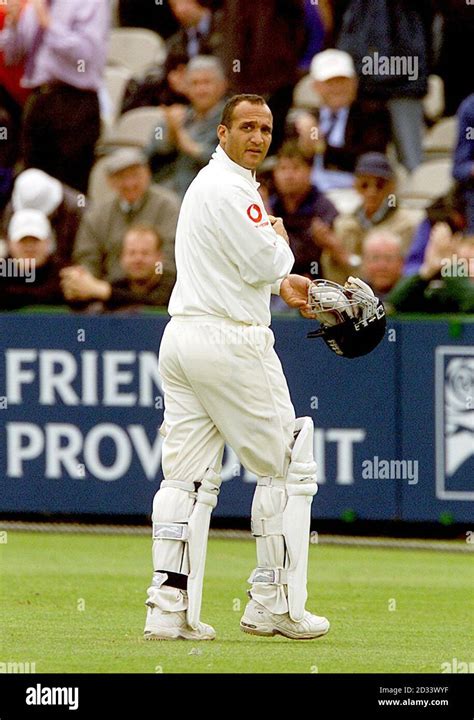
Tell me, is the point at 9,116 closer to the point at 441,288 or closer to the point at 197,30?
the point at 197,30

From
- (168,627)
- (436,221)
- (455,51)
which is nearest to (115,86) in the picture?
(455,51)

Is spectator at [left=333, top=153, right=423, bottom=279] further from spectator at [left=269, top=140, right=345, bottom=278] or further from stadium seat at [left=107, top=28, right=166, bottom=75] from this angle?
stadium seat at [left=107, top=28, right=166, bottom=75]

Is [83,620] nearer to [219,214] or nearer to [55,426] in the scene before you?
[219,214]

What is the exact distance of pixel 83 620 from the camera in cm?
766

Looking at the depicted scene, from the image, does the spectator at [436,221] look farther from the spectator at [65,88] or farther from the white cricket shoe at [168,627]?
the white cricket shoe at [168,627]

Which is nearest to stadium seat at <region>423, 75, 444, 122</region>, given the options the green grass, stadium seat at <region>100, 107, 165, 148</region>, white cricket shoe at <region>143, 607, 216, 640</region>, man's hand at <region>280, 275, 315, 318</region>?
stadium seat at <region>100, 107, 165, 148</region>

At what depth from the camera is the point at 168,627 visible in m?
6.91

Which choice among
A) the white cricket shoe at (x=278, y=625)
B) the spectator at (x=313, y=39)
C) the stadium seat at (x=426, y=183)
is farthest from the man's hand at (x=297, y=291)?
the spectator at (x=313, y=39)

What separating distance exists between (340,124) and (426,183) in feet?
2.58

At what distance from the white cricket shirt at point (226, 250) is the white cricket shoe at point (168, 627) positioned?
124 cm

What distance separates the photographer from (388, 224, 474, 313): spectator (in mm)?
10586

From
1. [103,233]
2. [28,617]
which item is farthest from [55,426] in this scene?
[28,617]

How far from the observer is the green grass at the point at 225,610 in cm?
659
